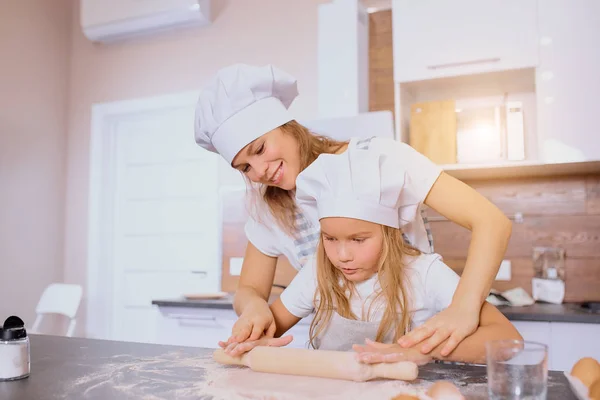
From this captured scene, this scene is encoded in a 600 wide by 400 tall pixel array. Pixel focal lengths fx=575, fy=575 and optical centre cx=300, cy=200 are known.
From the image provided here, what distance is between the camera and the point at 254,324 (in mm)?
1136

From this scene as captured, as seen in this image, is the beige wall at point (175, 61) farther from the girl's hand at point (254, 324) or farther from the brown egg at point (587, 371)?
the brown egg at point (587, 371)

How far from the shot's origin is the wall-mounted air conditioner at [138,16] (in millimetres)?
2928

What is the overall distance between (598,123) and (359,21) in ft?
3.43

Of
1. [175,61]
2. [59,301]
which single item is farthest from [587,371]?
[175,61]

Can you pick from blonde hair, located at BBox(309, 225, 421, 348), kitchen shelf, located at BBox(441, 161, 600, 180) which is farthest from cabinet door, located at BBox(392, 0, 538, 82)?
blonde hair, located at BBox(309, 225, 421, 348)

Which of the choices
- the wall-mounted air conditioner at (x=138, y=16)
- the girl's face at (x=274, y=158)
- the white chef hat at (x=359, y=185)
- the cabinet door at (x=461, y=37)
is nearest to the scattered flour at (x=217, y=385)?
the white chef hat at (x=359, y=185)

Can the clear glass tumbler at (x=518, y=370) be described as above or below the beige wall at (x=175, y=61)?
below

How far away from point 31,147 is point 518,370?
309 cm

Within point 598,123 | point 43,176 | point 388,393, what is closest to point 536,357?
point 388,393

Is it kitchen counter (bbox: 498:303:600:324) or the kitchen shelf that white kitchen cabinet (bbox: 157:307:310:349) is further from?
the kitchen shelf

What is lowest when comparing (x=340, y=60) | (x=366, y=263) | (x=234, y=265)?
(x=234, y=265)

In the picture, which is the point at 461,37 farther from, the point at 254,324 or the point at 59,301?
the point at 59,301

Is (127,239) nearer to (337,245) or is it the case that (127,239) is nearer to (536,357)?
(337,245)

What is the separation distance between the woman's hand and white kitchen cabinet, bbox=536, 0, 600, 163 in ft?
4.53
